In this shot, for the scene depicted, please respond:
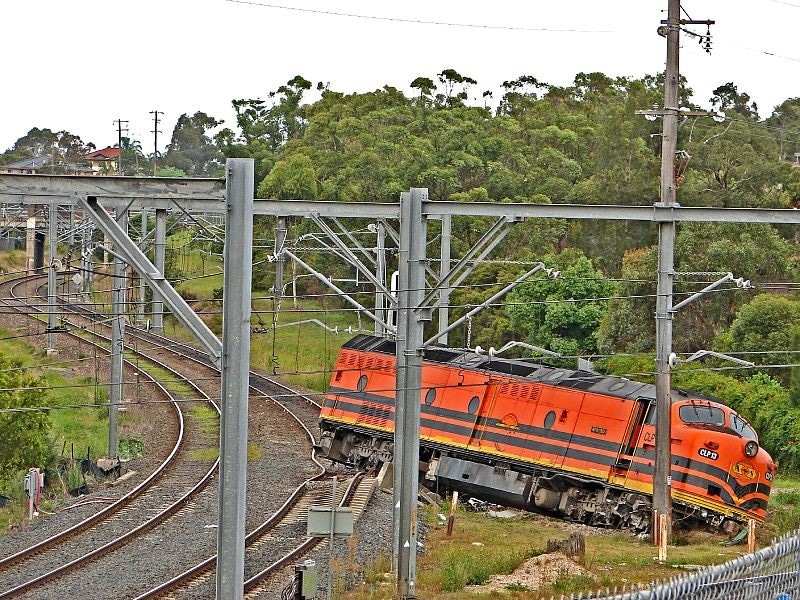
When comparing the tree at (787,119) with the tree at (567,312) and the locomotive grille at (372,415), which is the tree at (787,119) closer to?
the tree at (567,312)

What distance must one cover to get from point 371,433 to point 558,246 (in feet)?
90.1

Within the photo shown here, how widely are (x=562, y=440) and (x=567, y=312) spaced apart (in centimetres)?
1646

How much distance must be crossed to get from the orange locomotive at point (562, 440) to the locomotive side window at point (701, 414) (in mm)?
18

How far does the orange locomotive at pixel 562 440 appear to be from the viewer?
2144 cm

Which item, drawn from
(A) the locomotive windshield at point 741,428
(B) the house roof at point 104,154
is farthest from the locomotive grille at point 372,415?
(B) the house roof at point 104,154

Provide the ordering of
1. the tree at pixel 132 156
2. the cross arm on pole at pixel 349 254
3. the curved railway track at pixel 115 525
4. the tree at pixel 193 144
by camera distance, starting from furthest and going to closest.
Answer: the tree at pixel 193 144
the tree at pixel 132 156
the curved railway track at pixel 115 525
the cross arm on pole at pixel 349 254

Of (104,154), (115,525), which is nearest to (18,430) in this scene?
(115,525)

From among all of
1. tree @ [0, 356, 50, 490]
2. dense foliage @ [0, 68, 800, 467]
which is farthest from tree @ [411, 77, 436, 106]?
tree @ [0, 356, 50, 490]

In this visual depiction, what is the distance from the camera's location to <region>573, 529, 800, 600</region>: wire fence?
9.95 metres

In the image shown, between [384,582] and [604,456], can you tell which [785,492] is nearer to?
[604,456]

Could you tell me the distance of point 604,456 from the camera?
72.8 feet

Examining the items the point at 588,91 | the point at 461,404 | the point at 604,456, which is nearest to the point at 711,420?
the point at 604,456

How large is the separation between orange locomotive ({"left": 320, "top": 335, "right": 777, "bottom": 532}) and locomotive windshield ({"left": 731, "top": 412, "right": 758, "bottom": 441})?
0.12ft

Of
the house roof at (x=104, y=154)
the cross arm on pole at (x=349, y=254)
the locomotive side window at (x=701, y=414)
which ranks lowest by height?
the locomotive side window at (x=701, y=414)
